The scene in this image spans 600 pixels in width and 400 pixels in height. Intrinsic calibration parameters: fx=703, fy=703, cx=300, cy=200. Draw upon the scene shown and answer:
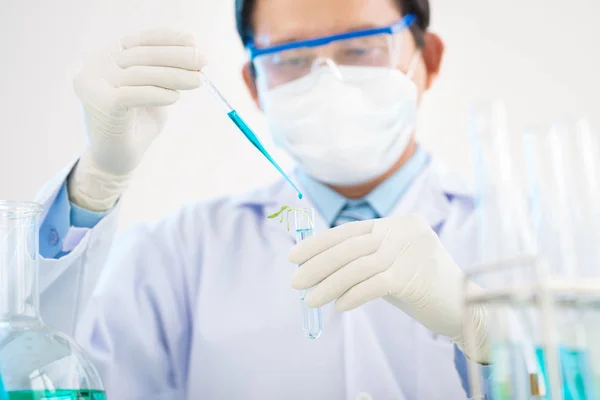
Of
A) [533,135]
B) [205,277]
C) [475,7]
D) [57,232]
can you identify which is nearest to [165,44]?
[57,232]

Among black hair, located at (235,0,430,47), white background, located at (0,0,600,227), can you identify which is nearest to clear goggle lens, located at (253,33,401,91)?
black hair, located at (235,0,430,47)

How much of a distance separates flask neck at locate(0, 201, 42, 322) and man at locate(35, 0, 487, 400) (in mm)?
326

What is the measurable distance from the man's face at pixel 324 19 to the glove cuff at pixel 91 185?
1.61ft

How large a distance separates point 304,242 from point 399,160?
0.63m

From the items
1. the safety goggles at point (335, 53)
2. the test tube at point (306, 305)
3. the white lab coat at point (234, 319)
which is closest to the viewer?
the test tube at point (306, 305)

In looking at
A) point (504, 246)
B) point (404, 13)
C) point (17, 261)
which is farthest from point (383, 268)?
point (404, 13)

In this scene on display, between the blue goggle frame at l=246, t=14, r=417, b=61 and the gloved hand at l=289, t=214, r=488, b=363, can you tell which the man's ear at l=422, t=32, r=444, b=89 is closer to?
the blue goggle frame at l=246, t=14, r=417, b=61

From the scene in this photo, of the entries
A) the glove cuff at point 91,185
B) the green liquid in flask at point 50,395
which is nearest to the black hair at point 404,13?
the glove cuff at point 91,185

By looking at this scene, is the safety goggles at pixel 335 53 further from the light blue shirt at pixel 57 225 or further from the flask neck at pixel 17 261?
the flask neck at pixel 17 261

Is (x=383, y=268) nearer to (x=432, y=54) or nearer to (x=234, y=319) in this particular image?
(x=234, y=319)

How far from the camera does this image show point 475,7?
1983 millimetres

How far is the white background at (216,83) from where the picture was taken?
74.5 inches

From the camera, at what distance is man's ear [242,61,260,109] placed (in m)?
1.80

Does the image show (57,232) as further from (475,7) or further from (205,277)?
(475,7)
